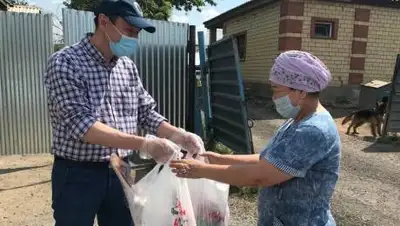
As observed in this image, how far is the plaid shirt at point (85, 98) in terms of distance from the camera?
6.18 feet

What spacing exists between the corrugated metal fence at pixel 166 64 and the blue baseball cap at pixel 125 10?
422cm

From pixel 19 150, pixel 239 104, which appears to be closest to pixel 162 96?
pixel 239 104

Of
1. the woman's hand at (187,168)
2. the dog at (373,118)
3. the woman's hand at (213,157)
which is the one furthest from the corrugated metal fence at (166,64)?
the dog at (373,118)

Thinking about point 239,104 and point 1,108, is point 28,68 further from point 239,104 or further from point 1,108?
point 239,104

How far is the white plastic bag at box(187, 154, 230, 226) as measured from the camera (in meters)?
2.20

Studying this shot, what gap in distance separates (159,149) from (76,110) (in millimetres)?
409

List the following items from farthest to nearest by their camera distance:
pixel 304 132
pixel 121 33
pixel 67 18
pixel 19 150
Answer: pixel 19 150 → pixel 67 18 → pixel 121 33 → pixel 304 132

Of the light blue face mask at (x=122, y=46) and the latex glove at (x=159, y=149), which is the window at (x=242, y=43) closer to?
the light blue face mask at (x=122, y=46)

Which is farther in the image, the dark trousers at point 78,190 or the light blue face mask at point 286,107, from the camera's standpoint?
the dark trousers at point 78,190

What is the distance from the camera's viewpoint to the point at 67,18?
6004 mm

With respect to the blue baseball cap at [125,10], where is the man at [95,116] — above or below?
below

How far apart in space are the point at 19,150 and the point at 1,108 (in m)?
0.69

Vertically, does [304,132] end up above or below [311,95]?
below

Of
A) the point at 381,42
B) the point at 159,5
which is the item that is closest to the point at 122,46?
the point at 381,42
